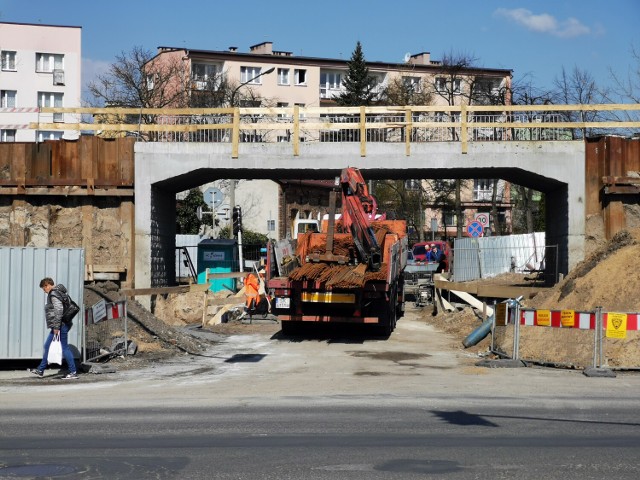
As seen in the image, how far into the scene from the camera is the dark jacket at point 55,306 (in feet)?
53.6

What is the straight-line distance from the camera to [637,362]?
17.5 metres

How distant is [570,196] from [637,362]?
996cm

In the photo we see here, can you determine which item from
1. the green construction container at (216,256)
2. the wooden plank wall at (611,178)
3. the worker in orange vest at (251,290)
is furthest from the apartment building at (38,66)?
the wooden plank wall at (611,178)

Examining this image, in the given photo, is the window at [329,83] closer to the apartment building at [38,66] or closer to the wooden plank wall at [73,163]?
the apartment building at [38,66]

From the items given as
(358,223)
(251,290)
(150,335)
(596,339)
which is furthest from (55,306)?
(251,290)

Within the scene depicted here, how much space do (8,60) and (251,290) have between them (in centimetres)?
4900

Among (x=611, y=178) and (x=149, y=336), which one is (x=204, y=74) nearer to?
(x=611, y=178)

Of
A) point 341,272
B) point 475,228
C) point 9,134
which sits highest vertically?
point 9,134

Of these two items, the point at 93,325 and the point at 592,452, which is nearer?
the point at 592,452

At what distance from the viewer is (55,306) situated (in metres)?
16.4

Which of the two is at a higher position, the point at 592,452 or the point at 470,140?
the point at 470,140

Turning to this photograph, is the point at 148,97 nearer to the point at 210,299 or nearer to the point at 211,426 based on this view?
the point at 210,299

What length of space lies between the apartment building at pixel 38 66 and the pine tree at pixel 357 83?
22.3 metres

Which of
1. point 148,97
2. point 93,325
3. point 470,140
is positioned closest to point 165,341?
point 93,325
